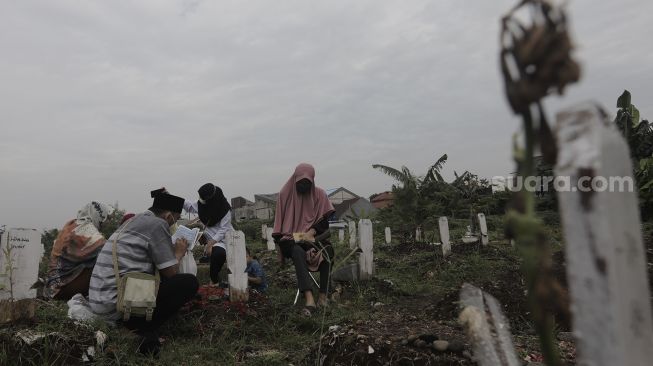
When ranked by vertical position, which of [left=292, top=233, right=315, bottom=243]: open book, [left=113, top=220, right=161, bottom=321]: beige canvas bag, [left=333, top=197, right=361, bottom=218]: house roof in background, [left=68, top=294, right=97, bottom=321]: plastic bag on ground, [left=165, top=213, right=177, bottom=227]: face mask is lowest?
[left=68, top=294, right=97, bottom=321]: plastic bag on ground

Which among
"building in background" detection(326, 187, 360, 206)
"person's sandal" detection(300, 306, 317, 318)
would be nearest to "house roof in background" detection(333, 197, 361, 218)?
"building in background" detection(326, 187, 360, 206)

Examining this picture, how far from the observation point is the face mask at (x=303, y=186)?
564 centimetres

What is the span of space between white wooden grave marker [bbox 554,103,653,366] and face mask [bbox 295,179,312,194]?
5.03 metres

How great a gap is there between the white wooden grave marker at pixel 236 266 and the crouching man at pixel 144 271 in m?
0.97

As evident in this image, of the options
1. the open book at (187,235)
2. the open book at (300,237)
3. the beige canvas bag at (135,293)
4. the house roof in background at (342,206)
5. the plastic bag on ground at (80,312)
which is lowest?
the plastic bag on ground at (80,312)

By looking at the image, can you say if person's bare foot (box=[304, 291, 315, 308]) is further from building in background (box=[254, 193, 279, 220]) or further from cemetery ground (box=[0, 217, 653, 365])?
building in background (box=[254, 193, 279, 220])

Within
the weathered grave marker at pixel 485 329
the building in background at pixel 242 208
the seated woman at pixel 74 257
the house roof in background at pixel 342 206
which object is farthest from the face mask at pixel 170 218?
the building in background at pixel 242 208

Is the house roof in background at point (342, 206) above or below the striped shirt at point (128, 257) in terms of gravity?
above

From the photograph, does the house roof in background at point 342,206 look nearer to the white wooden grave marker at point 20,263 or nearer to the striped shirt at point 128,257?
the white wooden grave marker at point 20,263

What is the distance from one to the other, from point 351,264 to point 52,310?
12.1ft

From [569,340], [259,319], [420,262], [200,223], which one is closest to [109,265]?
[259,319]

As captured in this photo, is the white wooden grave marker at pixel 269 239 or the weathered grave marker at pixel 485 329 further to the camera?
the white wooden grave marker at pixel 269 239

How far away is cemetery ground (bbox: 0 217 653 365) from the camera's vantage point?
9.53ft

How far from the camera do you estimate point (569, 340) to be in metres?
3.18
